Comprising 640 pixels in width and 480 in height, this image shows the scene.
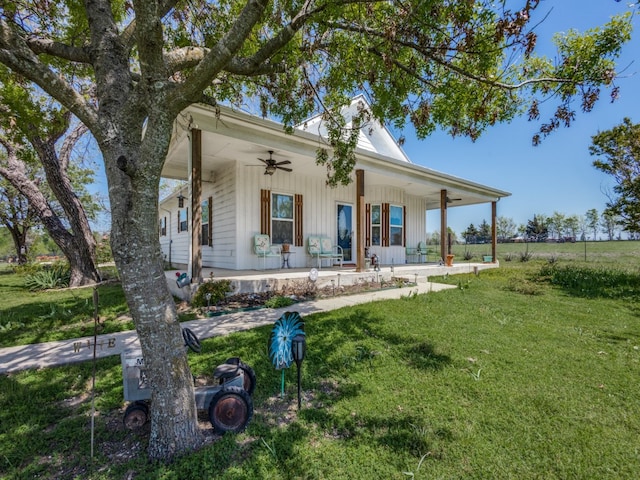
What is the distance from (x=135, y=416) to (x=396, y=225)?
36.1 ft

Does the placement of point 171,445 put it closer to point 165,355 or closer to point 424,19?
point 165,355

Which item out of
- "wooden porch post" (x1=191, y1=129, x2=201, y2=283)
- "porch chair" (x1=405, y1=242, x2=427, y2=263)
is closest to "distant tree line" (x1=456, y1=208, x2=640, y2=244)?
"porch chair" (x1=405, y1=242, x2=427, y2=263)

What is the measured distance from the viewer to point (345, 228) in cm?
1044

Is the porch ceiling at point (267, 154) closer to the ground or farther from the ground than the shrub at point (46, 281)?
farther from the ground

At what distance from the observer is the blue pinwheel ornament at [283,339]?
228cm

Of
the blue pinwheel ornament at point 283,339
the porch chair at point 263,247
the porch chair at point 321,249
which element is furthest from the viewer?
the porch chair at point 321,249

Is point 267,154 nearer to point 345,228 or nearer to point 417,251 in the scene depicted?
point 345,228

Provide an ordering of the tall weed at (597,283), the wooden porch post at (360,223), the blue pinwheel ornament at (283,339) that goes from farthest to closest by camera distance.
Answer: the wooden porch post at (360,223)
the tall weed at (597,283)
the blue pinwheel ornament at (283,339)

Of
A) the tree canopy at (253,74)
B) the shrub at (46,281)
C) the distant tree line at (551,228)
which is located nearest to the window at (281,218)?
the tree canopy at (253,74)

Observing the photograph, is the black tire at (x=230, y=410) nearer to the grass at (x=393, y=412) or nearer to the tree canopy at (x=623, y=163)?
the grass at (x=393, y=412)

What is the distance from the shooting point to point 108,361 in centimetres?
313

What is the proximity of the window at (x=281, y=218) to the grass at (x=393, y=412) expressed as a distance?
4.95 metres

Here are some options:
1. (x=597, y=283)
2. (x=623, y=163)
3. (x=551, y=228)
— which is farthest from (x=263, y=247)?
(x=551, y=228)

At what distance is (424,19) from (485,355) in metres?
3.55
